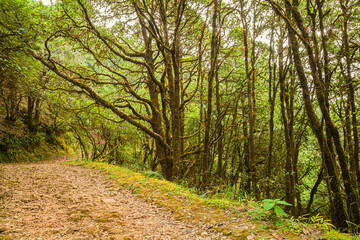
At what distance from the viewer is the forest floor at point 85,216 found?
3361 mm

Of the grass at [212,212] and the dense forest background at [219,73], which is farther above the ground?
the dense forest background at [219,73]

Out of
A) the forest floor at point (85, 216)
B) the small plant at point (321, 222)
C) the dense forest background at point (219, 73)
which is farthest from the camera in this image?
the dense forest background at point (219, 73)

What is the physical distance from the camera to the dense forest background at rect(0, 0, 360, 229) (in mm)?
5098

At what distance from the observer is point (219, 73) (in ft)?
34.4

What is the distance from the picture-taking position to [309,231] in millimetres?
2922

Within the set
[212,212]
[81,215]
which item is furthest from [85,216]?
[212,212]

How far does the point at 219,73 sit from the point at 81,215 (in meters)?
8.86

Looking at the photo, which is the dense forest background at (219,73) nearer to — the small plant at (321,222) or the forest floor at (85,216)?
the small plant at (321,222)

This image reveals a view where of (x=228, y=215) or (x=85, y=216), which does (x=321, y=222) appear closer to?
(x=228, y=215)

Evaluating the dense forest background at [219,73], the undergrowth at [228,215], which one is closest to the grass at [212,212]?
the undergrowth at [228,215]

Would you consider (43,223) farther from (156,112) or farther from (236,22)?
(236,22)

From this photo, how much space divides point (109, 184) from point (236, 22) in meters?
8.43

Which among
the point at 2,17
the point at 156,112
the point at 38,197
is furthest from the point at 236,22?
the point at 38,197

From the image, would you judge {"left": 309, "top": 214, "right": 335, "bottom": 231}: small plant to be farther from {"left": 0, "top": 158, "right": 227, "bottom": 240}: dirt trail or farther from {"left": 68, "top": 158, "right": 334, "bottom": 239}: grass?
{"left": 0, "top": 158, "right": 227, "bottom": 240}: dirt trail
